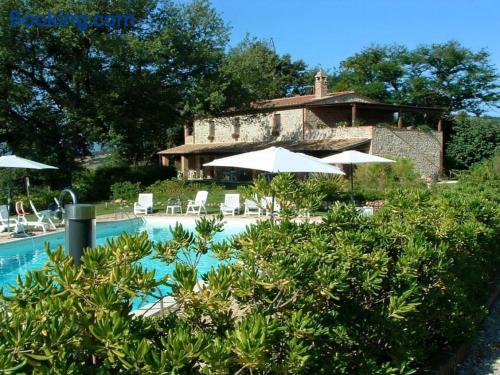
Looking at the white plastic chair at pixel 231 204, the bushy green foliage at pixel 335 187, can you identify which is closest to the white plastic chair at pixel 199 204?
the white plastic chair at pixel 231 204

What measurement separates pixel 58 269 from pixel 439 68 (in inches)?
1869

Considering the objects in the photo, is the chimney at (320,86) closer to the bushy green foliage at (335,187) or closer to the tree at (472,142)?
the tree at (472,142)

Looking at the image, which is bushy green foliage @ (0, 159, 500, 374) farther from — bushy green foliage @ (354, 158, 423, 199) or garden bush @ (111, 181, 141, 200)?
garden bush @ (111, 181, 141, 200)

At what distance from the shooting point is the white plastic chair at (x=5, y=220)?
1529 cm

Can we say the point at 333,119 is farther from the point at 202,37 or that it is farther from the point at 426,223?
the point at 426,223

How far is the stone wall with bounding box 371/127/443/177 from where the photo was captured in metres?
32.9

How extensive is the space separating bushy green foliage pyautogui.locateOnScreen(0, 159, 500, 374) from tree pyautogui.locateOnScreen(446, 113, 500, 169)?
36162 millimetres

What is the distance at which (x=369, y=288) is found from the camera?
2.99 m

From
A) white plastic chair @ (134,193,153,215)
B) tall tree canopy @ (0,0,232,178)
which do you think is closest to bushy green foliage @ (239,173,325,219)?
white plastic chair @ (134,193,153,215)

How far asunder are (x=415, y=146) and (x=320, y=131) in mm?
6363

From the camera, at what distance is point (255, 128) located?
40.4 m

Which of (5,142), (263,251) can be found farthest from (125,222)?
(263,251)

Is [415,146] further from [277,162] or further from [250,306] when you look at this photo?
[250,306]

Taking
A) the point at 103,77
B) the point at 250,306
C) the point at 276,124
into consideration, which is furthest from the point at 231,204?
the point at 276,124
